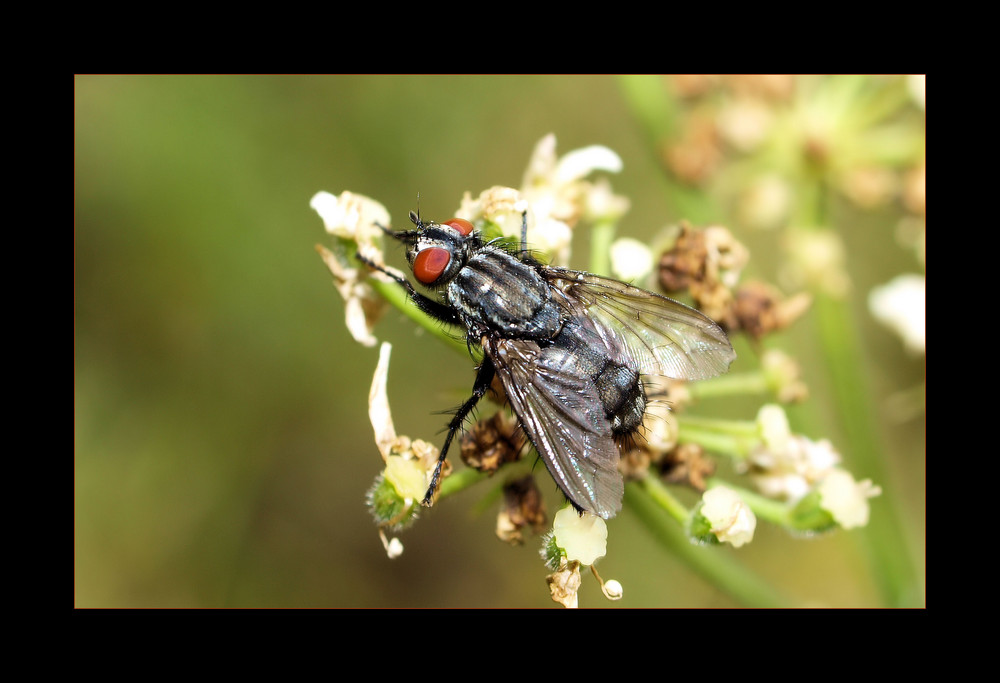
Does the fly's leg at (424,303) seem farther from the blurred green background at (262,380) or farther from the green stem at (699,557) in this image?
the blurred green background at (262,380)

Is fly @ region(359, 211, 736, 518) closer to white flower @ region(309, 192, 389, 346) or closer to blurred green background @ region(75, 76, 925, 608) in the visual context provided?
white flower @ region(309, 192, 389, 346)

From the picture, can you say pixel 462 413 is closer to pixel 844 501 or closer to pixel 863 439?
pixel 844 501

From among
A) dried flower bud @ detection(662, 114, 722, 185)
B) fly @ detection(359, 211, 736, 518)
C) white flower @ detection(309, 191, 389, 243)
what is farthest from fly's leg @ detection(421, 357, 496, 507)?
dried flower bud @ detection(662, 114, 722, 185)

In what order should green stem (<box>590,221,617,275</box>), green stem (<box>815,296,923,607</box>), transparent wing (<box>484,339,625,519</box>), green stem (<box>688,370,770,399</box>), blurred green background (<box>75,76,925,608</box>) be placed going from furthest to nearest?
blurred green background (<box>75,76,925,608</box>), green stem (<box>815,296,923,607</box>), green stem (<box>590,221,617,275</box>), green stem (<box>688,370,770,399</box>), transparent wing (<box>484,339,625,519</box>)

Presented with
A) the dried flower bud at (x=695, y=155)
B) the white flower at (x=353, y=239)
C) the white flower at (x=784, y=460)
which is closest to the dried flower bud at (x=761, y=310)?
the white flower at (x=784, y=460)

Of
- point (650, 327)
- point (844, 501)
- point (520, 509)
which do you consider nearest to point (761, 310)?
point (650, 327)

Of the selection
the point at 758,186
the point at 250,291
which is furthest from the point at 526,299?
the point at 250,291
